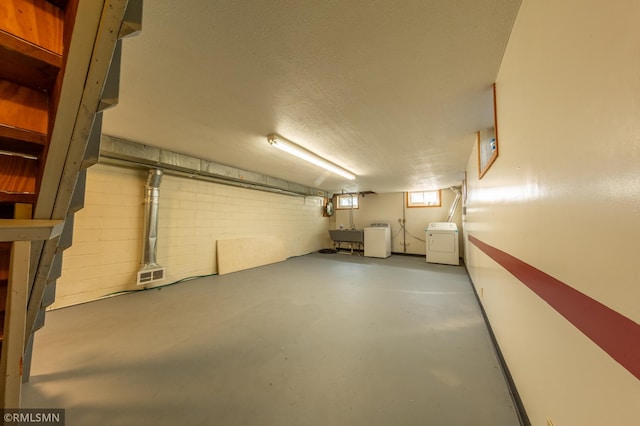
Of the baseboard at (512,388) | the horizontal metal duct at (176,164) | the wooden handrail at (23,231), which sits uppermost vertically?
the horizontal metal duct at (176,164)

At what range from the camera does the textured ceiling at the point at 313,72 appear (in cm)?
113

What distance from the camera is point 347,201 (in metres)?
7.94

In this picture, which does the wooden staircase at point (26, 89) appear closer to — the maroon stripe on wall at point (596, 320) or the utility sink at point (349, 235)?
the maroon stripe on wall at point (596, 320)

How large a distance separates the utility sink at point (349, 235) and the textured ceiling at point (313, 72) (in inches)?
160

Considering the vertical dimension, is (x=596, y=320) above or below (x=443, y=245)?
above

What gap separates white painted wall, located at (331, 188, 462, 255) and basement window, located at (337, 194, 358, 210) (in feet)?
0.55

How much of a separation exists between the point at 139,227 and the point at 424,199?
707 centimetres

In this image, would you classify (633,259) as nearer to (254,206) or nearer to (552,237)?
(552,237)

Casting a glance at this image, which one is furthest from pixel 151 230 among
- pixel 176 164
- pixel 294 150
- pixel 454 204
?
pixel 454 204

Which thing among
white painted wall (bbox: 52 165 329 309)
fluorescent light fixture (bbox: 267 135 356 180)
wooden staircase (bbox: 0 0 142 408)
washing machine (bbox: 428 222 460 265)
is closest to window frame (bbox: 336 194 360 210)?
washing machine (bbox: 428 222 460 265)

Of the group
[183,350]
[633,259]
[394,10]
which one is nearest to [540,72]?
[394,10]

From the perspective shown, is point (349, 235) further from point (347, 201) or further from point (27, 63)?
point (27, 63)

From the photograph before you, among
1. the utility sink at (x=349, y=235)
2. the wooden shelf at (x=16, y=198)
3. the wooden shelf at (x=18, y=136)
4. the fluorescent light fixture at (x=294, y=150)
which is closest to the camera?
the wooden shelf at (x=18, y=136)

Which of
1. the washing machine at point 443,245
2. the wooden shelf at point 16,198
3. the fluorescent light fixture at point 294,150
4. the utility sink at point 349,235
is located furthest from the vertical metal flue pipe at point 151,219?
the washing machine at point 443,245
